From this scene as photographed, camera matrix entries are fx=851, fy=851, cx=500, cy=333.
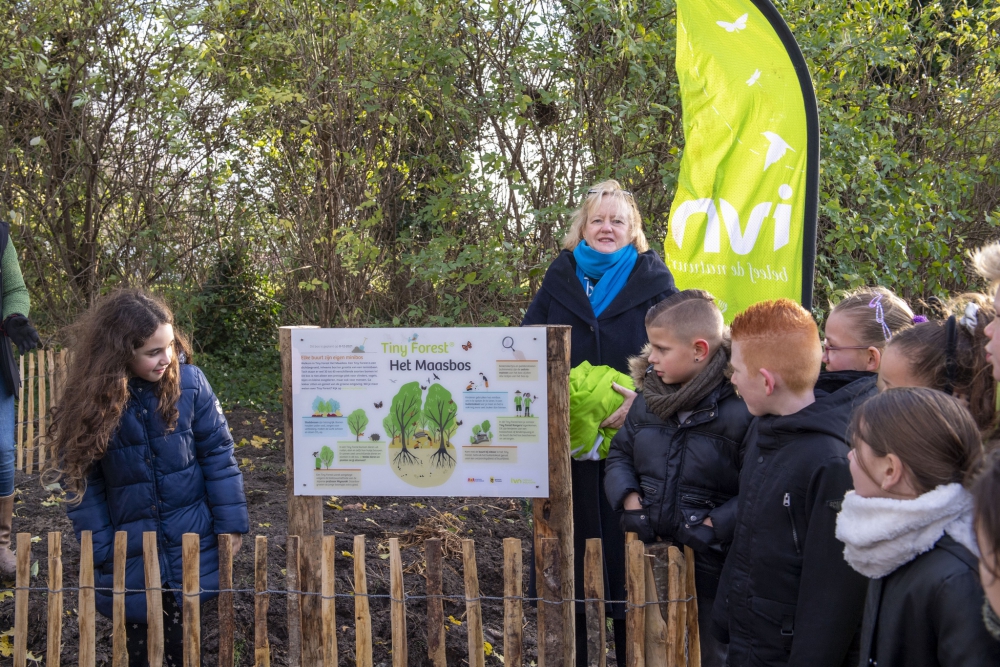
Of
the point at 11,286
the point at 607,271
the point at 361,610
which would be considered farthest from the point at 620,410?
the point at 11,286

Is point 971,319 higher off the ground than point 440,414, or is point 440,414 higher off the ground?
point 971,319

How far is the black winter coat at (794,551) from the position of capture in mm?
2162

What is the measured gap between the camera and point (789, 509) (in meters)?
2.30

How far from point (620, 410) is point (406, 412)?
801mm

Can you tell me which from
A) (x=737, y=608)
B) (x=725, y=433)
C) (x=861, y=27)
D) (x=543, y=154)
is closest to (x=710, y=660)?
(x=737, y=608)

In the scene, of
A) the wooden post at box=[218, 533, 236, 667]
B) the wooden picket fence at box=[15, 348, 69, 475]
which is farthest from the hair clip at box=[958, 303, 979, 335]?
the wooden picket fence at box=[15, 348, 69, 475]

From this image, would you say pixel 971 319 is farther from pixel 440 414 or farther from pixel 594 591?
pixel 440 414

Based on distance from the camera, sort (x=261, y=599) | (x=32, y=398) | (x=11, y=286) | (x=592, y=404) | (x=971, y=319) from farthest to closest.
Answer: (x=32, y=398) < (x=11, y=286) < (x=592, y=404) < (x=261, y=599) < (x=971, y=319)

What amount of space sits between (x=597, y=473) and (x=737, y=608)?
1.07 metres

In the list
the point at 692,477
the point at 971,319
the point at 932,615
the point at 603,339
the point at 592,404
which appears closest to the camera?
the point at 932,615

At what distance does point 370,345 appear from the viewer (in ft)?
9.74

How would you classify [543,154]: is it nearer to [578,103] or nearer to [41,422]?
[578,103]

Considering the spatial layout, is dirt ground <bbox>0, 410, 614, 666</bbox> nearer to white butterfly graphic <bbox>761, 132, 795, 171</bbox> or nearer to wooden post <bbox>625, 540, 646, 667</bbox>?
wooden post <bbox>625, 540, 646, 667</bbox>

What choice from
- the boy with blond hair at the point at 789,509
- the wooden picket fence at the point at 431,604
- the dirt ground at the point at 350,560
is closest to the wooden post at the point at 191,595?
the wooden picket fence at the point at 431,604
